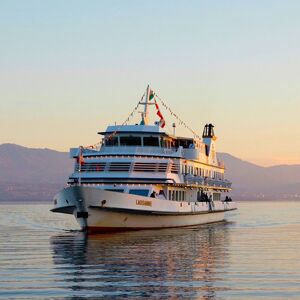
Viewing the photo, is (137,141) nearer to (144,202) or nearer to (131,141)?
(131,141)

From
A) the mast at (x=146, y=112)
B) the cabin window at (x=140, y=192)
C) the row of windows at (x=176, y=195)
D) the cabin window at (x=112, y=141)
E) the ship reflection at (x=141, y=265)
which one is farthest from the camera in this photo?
the mast at (x=146, y=112)

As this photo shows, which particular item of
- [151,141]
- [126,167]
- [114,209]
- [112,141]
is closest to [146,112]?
[151,141]

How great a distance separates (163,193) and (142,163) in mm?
3013

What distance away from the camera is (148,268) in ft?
91.6

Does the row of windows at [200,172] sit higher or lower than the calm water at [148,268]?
higher

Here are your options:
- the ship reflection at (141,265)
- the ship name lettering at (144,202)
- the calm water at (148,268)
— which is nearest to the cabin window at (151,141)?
the ship name lettering at (144,202)

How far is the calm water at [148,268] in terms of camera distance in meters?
21.9

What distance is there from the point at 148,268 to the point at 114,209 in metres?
19.6

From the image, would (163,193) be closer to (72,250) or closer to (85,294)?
(72,250)

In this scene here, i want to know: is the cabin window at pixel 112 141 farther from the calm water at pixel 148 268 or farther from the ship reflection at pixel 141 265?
the calm water at pixel 148 268

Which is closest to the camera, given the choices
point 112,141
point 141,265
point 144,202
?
point 141,265

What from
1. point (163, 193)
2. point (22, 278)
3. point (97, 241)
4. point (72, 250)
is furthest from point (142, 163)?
point (22, 278)

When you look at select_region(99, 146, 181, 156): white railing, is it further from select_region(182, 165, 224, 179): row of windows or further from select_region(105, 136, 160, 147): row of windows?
select_region(182, 165, 224, 179): row of windows

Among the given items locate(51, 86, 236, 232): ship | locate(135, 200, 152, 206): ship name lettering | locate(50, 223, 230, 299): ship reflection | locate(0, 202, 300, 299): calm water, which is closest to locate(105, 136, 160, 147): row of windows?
locate(51, 86, 236, 232): ship
